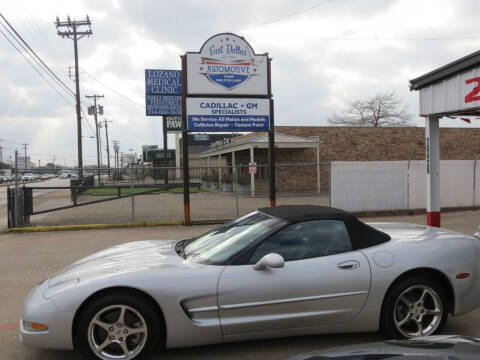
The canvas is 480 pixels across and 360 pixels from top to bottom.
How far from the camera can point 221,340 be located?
10.8ft

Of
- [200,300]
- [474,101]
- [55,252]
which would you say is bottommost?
[55,252]

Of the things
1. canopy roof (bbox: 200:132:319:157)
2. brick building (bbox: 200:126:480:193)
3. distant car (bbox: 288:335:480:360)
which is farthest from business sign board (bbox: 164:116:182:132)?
distant car (bbox: 288:335:480:360)

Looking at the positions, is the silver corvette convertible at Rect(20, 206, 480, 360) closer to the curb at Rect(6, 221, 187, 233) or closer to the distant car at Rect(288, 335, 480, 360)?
the distant car at Rect(288, 335, 480, 360)

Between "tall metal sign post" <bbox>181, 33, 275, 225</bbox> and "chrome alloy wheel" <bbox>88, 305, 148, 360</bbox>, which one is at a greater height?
"tall metal sign post" <bbox>181, 33, 275, 225</bbox>

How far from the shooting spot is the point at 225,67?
36.4ft

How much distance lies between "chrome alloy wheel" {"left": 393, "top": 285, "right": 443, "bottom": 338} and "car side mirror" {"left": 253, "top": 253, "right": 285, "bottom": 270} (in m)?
1.24

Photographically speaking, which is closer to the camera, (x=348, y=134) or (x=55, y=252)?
(x=55, y=252)

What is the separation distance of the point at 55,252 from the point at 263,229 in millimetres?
5976

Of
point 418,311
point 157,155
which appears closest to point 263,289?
point 418,311

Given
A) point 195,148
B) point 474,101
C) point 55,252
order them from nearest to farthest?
point 474,101 < point 55,252 < point 195,148

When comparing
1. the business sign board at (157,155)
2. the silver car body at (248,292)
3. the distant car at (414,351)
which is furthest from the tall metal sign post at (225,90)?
the business sign board at (157,155)

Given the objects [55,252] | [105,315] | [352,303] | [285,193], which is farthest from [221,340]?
[285,193]

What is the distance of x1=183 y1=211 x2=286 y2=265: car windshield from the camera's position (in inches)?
140

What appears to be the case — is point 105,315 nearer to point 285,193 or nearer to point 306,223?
point 306,223
